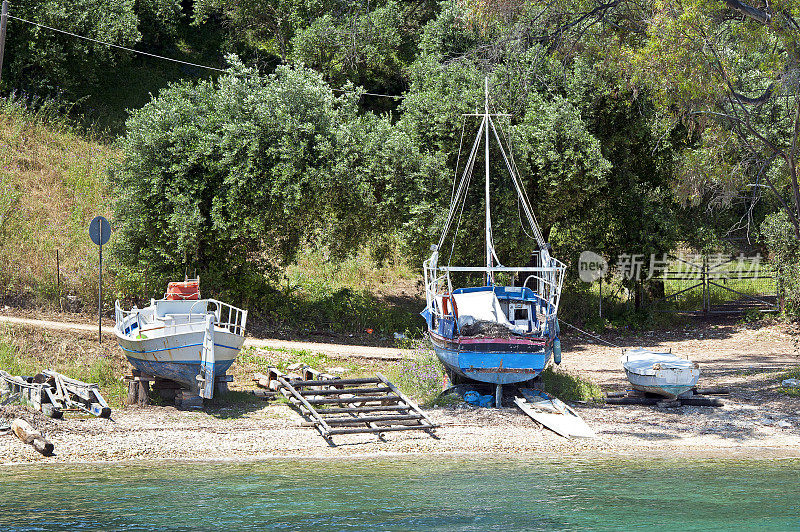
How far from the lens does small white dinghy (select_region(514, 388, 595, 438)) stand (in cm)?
1616

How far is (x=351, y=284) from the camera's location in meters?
30.8

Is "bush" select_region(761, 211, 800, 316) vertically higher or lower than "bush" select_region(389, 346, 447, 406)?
higher

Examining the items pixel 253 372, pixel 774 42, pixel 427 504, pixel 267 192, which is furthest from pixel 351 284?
pixel 427 504

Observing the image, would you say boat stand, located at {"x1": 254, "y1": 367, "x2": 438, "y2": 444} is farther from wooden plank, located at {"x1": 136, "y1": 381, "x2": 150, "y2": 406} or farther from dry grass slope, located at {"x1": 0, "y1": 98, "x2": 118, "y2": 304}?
dry grass slope, located at {"x1": 0, "y1": 98, "x2": 118, "y2": 304}

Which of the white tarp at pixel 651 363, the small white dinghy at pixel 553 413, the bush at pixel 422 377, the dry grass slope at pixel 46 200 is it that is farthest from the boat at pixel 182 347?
the white tarp at pixel 651 363

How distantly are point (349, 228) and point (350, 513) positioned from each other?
15.2m

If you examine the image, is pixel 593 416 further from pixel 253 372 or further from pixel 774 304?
pixel 774 304

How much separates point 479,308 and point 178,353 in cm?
717

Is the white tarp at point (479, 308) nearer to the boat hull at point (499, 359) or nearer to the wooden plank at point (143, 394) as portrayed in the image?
the boat hull at point (499, 359)

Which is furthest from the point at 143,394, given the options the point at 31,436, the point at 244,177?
the point at 244,177

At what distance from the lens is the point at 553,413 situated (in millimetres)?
17281

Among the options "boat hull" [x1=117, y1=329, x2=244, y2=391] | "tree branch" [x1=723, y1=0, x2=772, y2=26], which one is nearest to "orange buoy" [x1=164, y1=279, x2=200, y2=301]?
"boat hull" [x1=117, y1=329, x2=244, y2=391]

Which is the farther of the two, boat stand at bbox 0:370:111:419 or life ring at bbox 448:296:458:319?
life ring at bbox 448:296:458:319

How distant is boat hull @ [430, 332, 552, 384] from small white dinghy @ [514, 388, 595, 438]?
0.54 metres
